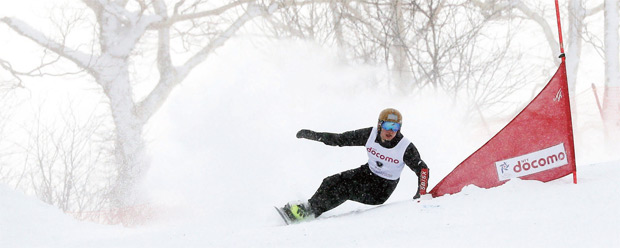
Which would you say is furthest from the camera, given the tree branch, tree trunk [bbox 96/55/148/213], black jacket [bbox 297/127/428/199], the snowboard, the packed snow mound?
tree trunk [bbox 96/55/148/213]

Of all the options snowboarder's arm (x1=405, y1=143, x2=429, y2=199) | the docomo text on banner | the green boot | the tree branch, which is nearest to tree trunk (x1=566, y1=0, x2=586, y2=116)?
snowboarder's arm (x1=405, y1=143, x2=429, y2=199)

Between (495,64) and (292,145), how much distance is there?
636cm

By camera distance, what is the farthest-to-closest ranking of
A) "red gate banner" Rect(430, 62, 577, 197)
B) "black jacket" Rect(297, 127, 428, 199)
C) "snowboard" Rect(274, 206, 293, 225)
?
1. "black jacket" Rect(297, 127, 428, 199)
2. "snowboard" Rect(274, 206, 293, 225)
3. "red gate banner" Rect(430, 62, 577, 197)

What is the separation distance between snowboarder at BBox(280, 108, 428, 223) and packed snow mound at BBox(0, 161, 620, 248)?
43 cm

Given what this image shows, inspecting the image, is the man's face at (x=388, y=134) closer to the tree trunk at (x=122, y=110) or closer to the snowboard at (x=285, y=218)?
the snowboard at (x=285, y=218)

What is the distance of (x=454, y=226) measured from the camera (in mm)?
3264

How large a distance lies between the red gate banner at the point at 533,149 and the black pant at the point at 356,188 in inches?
27.4

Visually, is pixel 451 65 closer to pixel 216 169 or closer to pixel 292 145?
pixel 292 145

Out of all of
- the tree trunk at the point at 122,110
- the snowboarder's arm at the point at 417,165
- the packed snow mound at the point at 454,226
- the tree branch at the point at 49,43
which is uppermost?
the tree branch at the point at 49,43

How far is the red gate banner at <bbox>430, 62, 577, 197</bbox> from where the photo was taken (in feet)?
13.4

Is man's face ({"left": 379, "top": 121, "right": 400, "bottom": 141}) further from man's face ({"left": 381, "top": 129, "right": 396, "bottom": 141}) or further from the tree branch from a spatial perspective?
the tree branch

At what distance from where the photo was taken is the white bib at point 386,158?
15.9 feet

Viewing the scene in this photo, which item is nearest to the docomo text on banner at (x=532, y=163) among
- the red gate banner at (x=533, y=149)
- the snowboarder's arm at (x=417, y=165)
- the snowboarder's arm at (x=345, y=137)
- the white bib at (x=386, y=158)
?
the red gate banner at (x=533, y=149)

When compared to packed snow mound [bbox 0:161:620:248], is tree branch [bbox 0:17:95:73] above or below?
above
